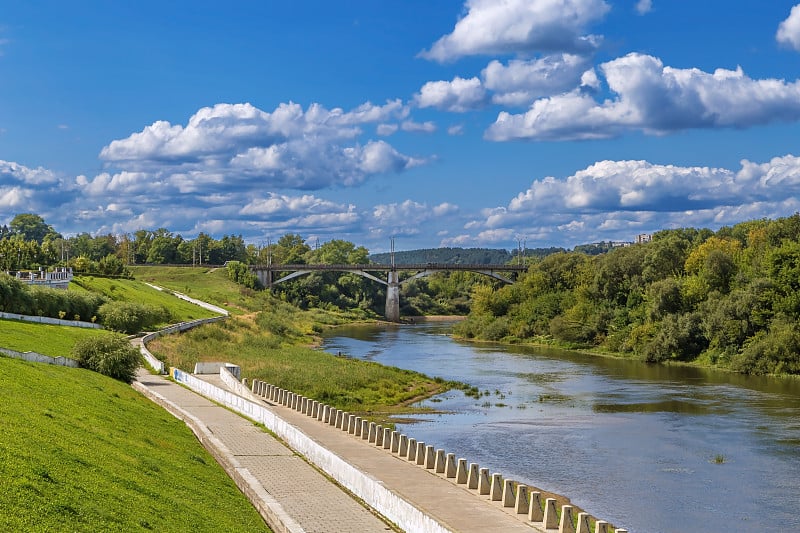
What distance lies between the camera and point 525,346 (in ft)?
334

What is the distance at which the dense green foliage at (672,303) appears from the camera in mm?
73156

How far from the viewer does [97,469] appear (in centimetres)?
2020

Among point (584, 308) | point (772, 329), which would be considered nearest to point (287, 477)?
point (772, 329)

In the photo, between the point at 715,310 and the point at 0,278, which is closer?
the point at 0,278

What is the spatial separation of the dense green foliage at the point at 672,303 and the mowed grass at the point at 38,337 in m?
45.8

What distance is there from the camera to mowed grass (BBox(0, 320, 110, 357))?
150 ft

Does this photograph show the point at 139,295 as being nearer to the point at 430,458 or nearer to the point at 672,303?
the point at 672,303

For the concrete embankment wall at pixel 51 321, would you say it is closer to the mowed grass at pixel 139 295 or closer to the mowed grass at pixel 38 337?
the mowed grass at pixel 38 337

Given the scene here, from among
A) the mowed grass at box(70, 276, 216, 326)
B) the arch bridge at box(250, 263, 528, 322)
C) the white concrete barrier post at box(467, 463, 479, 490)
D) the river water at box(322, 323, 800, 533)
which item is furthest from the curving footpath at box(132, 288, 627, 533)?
the arch bridge at box(250, 263, 528, 322)

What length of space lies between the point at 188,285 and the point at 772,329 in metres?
94.1

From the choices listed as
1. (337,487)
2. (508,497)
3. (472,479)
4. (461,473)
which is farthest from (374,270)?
(508,497)

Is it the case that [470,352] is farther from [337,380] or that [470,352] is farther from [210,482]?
[210,482]

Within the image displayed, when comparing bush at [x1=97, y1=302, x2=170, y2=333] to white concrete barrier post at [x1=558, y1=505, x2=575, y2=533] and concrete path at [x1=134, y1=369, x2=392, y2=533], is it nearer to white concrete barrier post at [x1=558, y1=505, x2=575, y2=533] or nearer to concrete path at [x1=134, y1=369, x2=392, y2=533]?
concrete path at [x1=134, y1=369, x2=392, y2=533]

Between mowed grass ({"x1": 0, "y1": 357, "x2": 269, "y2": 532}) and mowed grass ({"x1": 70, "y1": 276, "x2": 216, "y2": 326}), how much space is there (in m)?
58.6
